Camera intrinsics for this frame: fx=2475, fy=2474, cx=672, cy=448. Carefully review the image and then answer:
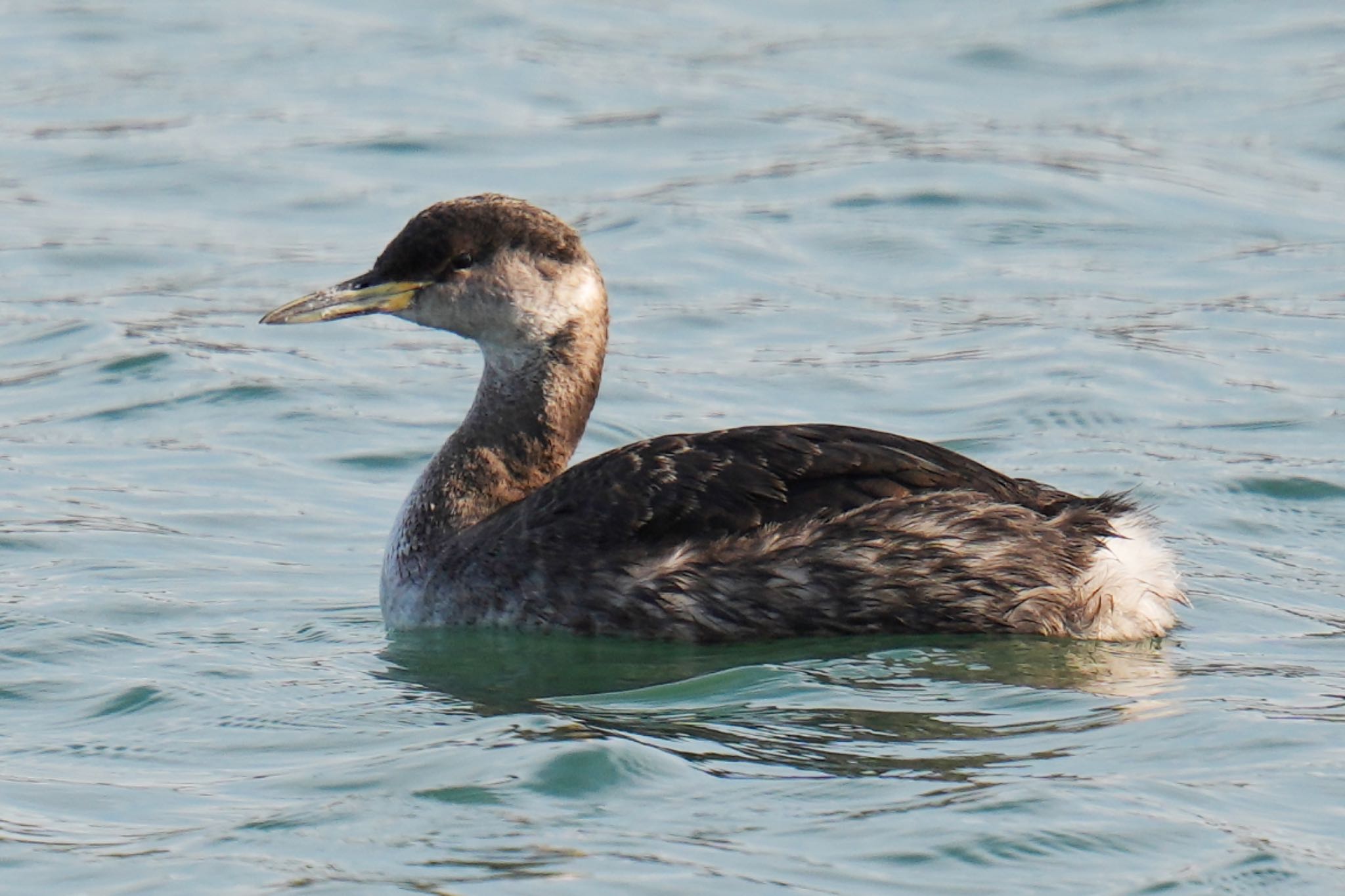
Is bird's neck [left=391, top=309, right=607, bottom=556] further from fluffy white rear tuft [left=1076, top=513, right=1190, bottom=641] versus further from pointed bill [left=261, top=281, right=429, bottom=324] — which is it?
fluffy white rear tuft [left=1076, top=513, right=1190, bottom=641]

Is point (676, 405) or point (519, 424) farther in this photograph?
point (676, 405)

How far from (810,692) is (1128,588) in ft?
3.82

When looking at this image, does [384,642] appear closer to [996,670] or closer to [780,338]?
[996,670]

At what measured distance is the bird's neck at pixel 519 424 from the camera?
828cm

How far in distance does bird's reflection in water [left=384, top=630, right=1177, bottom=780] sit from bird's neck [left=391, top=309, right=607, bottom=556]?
640 mm

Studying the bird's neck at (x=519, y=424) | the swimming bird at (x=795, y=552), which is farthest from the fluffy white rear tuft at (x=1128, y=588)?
the bird's neck at (x=519, y=424)

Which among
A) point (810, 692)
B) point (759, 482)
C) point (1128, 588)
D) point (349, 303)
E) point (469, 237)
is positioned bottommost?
point (810, 692)

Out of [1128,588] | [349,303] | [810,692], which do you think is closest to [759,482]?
[810,692]

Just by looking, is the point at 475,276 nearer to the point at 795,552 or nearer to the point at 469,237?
the point at 469,237

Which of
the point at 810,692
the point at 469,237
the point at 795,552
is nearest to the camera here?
the point at 810,692

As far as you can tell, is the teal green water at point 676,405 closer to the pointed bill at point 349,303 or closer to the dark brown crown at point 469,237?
the pointed bill at point 349,303

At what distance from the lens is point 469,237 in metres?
8.12

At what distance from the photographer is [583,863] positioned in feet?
18.3

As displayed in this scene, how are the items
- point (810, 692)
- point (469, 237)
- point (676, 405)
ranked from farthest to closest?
1. point (676, 405)
2. point (469, 237)
3. point (810, 692)
